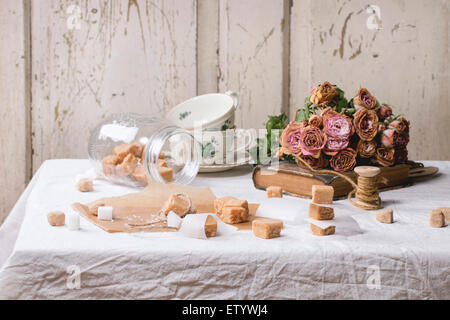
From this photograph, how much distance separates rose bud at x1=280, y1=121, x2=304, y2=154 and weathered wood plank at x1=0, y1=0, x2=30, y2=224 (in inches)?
54.9

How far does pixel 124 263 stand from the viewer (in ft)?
2.61

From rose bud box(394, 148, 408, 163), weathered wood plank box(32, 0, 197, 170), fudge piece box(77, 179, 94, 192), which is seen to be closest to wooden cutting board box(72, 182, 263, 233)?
fudge piece box(77, 179, 94, 192)

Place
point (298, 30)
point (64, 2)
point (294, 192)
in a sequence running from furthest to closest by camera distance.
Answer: point (298, 30) → point (64, 2) → point (294, 192)

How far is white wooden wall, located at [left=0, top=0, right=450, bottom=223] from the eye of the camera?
219 cm

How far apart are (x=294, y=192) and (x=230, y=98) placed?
0.49 metres

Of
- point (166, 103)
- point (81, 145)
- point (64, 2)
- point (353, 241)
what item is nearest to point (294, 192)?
point (353, 241)

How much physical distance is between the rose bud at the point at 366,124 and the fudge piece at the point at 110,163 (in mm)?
625

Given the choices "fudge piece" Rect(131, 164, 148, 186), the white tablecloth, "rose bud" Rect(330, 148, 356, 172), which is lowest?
the white tablecloth

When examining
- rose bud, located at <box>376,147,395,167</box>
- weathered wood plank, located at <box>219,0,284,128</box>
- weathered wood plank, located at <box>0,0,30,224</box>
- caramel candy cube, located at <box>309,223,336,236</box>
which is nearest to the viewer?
caramel candy cube, located at <box>309,223,336,236</box>

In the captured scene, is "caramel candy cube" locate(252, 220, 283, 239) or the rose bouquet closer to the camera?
"caramel candy cube" locate(252, 220, 283, 239)

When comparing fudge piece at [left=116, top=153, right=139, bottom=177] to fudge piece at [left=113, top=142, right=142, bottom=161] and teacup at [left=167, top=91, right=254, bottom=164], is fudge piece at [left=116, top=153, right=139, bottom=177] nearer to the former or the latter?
fudge piece at [left=113, top=142, right=142, bottom=161]

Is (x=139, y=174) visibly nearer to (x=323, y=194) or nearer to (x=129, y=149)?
(x=129, y=149)

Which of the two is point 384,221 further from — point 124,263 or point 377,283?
point 124,263
